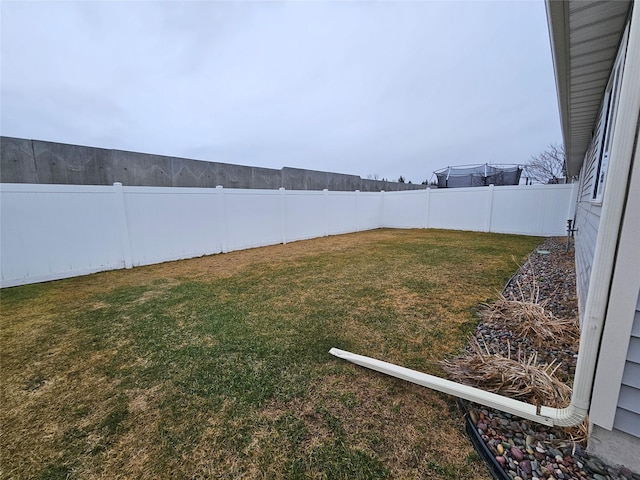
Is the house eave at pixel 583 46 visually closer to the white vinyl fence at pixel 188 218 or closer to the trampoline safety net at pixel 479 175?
the white vinyl fence at pixel 188 218

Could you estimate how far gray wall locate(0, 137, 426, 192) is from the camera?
14.6 feet

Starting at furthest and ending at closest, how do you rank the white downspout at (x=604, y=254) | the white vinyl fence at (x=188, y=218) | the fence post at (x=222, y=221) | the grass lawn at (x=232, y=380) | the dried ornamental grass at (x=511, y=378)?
the fence post at (x=222, y=221) < the white vinyl fence at (x=188, y=218) < the dried ornamental grass at (x=511, y=378) < the grass lawn at (x=232, y=380) < the white downspout at (x=604, y=254)

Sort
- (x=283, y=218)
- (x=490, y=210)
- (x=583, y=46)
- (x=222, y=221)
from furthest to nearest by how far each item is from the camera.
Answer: (x=490, y=210), (x=283, y=218), (x=222, y=221), (x=583, y=46)

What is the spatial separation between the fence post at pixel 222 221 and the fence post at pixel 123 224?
190 cm

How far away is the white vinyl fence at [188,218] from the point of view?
4.04 metres

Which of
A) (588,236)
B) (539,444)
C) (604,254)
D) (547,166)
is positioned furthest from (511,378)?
(547,166)

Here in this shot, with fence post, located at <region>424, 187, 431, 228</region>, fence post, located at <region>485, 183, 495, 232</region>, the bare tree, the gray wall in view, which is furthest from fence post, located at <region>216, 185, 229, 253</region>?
the bare tree

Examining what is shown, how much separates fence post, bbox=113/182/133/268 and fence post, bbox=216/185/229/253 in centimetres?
190

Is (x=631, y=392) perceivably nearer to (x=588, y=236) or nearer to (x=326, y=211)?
(x=588, y=236)

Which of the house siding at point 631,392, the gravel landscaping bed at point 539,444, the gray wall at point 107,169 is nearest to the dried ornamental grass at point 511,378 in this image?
the gravel landscaping bed at point 539,444

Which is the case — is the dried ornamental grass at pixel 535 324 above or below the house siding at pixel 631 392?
below

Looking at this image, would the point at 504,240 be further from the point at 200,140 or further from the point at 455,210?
the point at 200,140

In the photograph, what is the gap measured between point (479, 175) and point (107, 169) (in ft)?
47.1

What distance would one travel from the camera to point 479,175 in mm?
12297
